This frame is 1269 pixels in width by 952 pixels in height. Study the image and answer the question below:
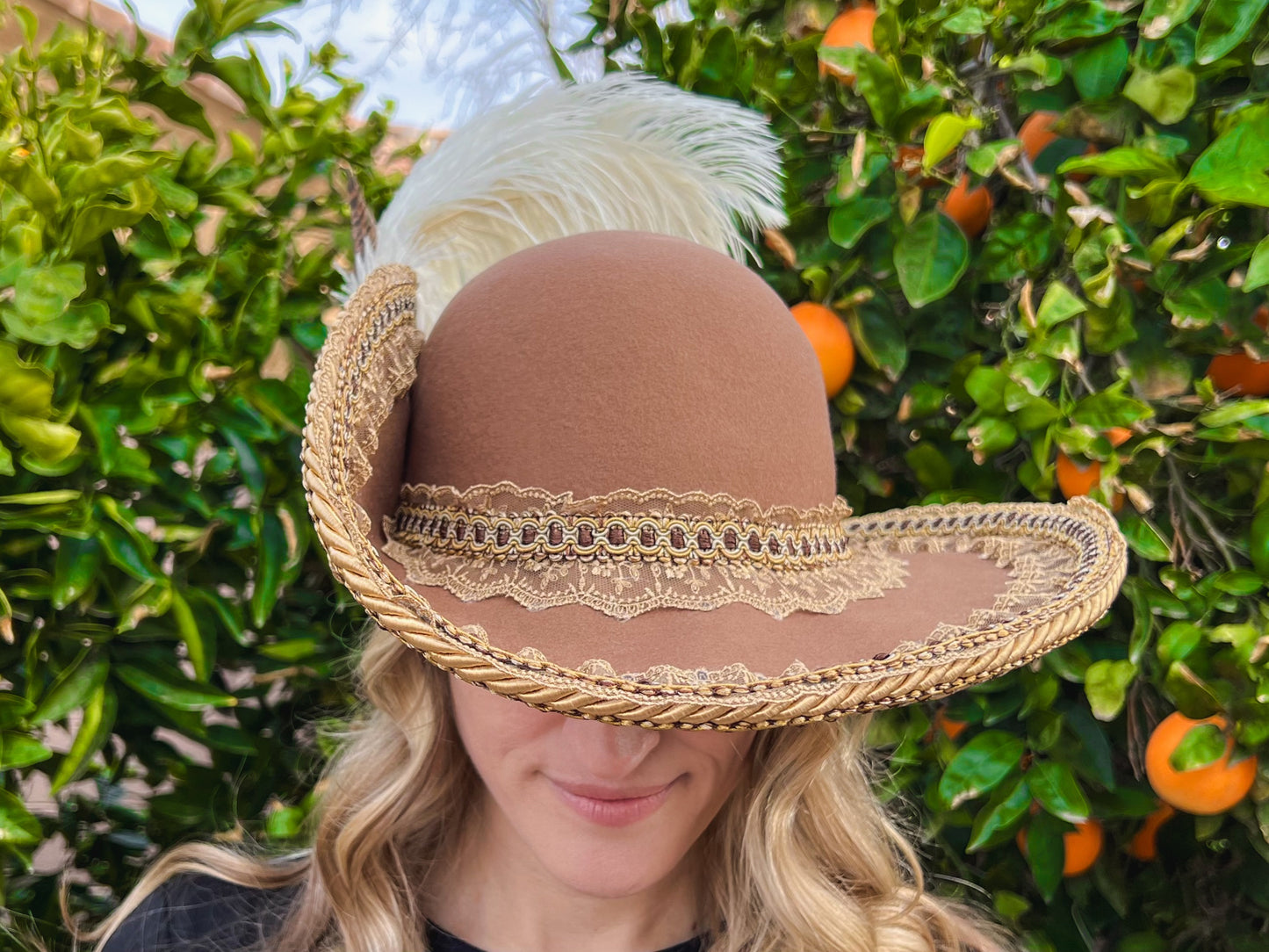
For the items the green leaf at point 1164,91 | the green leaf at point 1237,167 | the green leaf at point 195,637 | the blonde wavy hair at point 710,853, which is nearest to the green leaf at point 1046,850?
the blonde wavy hair at point 710,853

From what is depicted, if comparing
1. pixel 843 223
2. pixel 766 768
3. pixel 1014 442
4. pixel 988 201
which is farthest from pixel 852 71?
pixel 766 768

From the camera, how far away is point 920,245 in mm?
1277

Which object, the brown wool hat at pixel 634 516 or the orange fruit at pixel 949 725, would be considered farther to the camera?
the orange fruit at pixel 949 725

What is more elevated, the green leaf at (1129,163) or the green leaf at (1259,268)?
the green leaf at (1129,163)

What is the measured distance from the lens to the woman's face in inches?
39.1

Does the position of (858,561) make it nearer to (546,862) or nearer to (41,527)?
(546,862)

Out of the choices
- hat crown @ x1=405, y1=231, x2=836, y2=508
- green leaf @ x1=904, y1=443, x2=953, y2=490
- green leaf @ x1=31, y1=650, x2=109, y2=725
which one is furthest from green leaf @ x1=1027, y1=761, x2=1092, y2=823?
green leaf @ x1=31, y1=650, x2=109, y2=725

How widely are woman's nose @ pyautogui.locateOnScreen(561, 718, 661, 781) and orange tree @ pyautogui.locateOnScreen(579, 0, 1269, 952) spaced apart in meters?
0.48

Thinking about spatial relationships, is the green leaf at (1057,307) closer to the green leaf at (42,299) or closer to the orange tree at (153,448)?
the orange tree at (153,448)

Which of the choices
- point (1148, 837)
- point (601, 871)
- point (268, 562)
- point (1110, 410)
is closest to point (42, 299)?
point (268, 562)

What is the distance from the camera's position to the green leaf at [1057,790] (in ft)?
3.87

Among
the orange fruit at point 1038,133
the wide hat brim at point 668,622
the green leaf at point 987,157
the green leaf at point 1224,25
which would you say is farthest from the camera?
the orange fruit at point 1038,133

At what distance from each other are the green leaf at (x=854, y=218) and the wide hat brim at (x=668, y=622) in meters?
0.46

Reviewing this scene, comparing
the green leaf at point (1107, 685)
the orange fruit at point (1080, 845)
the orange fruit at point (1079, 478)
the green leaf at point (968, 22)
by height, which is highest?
the green leaf at point (968, 22)
